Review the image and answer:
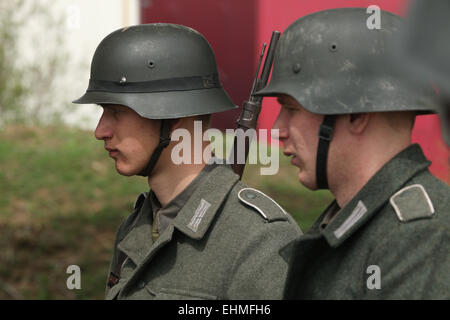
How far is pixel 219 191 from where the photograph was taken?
2.69m

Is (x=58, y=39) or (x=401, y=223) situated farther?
(x=58, y=39)

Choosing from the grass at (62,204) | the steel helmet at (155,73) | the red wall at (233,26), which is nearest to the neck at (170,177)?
the steel helmet at (155,73)

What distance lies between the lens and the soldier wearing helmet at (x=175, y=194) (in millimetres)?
2479

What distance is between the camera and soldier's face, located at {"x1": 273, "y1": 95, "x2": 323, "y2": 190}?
203 cm

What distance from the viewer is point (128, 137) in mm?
2734

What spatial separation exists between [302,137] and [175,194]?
87cm

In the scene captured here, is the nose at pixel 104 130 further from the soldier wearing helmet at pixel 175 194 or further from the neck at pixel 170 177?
the neck at pixel 170 177

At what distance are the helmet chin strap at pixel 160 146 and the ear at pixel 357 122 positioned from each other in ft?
3.35

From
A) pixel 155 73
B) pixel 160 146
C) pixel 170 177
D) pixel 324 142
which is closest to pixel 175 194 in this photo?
pixel 170 177

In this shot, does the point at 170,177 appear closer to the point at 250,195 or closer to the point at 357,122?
the point at 250,195

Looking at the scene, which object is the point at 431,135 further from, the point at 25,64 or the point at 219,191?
the point at 25,64

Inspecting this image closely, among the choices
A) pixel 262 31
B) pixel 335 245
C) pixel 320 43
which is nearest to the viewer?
pixel 335 245

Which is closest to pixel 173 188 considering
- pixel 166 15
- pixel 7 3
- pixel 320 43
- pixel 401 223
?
pixel 320 43

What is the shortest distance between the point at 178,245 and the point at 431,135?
4235 mm
